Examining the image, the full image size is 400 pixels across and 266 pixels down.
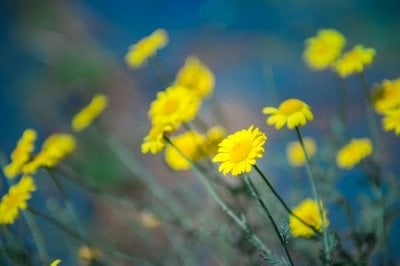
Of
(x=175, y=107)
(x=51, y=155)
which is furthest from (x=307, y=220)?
(x=51, y=155)

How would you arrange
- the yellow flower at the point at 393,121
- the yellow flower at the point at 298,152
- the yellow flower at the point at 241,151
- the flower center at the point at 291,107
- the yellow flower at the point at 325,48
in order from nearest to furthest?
the yellow flower at the point at 241,151 < the flower center at the point at 291,107 < the yellow flower at the point at 393,121 < the yellow flower at the point at 325,48 < the yellow flower at the point at 298,152

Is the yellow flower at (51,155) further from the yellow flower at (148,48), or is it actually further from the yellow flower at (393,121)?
the yellow flower at (393,121)

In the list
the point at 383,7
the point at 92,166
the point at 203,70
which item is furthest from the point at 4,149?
the point at 383,7

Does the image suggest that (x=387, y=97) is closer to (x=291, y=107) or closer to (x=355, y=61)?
(x=355, y=61)

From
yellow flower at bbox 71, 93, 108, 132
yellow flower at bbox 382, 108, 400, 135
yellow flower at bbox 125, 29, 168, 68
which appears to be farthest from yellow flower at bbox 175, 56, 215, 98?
yellow flower at bbox 382, 108, 400, 135

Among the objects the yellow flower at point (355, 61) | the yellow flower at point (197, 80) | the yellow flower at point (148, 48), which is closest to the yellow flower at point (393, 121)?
the yellow flower at point (355, 61)

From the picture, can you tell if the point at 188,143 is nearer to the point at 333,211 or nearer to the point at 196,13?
the point at 333,211

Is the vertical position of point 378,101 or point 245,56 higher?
point 245,56
